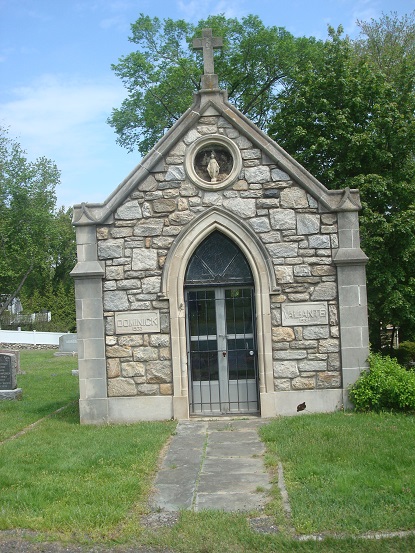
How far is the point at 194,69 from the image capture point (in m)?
26.1

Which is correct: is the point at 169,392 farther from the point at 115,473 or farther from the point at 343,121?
the point at 343,121

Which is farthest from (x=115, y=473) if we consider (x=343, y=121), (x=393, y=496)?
(x=343, y=121)

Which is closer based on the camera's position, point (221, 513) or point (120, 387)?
point (221, 513)

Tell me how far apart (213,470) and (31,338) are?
26628 mm

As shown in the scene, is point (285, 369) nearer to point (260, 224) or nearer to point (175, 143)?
point (260, 224)

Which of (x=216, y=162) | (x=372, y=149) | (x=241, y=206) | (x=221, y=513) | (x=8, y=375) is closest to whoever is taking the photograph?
(x=221, y=513)

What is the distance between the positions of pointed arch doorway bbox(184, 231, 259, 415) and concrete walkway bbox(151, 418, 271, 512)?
792 millimetres

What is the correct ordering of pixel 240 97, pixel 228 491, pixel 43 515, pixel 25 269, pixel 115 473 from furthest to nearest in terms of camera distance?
pixel 25 269, pixel 240 97, pixel 115 473, pixel 228 491, pixel 43 515

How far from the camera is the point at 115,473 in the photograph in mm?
6699

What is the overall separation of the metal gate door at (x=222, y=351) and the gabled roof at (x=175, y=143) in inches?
77.7

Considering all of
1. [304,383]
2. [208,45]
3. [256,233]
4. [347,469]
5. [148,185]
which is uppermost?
[208,45]

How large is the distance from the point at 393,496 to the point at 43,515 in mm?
3257

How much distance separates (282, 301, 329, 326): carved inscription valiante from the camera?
9.88m

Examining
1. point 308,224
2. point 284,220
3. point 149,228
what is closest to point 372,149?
point 308,224
